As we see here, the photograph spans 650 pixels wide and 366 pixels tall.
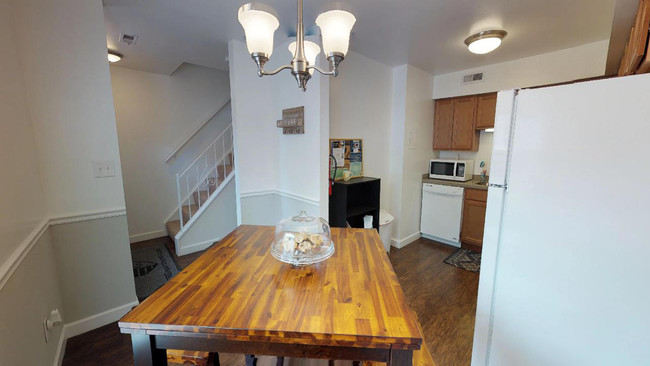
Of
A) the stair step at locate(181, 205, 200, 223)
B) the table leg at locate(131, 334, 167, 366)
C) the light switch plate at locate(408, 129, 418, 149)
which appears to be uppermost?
the light switch plate at locate(408, 129, 418, 149)

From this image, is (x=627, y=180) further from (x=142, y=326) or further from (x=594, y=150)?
(x=142, y=326)

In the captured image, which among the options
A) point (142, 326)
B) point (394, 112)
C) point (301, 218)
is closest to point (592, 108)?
point (301, 218)

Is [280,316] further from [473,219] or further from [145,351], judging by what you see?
[473,219]

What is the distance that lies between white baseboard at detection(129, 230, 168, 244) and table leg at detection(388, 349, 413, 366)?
4126mm

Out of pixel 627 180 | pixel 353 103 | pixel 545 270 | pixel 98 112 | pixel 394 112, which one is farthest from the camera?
pixel 394 112

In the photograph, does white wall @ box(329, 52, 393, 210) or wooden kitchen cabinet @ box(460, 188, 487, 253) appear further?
wooden kitchen cabinet @ box(460, 188, 487, 253)

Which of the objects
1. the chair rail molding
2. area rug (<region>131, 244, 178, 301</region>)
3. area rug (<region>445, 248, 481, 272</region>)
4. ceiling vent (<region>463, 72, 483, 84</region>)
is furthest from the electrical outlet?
ceiling vent (<region>463, 72, 483, 84</region>)

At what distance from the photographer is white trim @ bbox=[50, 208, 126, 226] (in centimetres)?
170

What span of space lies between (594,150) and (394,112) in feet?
8.33

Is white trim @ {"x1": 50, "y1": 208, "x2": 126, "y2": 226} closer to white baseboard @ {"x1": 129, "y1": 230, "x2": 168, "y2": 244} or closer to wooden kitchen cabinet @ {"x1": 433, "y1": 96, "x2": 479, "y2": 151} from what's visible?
white baseboard @ {"x1": 129, "y1": 230, "x2": 168, "y2": 244}

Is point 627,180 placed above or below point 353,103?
below

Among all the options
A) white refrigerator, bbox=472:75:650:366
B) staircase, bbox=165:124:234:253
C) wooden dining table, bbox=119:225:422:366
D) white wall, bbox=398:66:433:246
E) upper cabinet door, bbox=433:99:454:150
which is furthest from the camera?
staircase, bbox=165:124:234:253

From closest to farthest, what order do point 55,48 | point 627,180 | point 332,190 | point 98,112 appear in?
point 627,180 → point 55,48 → point 98,112 → point 332,190

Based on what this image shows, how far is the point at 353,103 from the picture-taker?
2.87 metres
